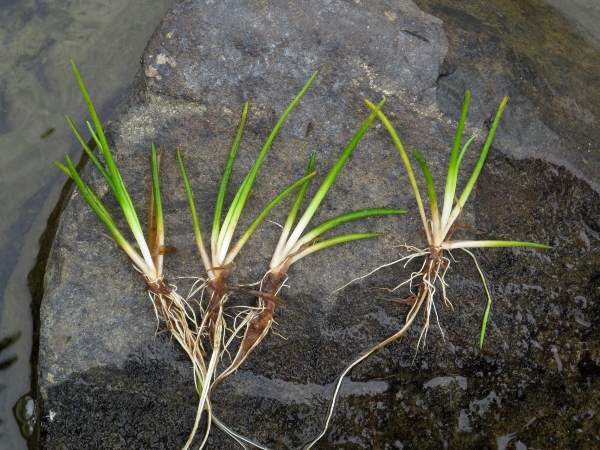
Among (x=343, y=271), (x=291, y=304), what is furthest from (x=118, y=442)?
(x=343, y=271)

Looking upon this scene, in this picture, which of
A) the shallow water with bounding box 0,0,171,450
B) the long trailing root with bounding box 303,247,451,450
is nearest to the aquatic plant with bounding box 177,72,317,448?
the long trailing root with bounding box 303,247,451,450

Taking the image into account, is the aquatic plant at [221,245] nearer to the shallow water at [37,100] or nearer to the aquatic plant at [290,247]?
the aquatic plant at [290,247]

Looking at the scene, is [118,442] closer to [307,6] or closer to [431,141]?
[431,141]

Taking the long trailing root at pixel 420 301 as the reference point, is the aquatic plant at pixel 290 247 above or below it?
above

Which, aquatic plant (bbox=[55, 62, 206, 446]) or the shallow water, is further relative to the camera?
the shallow water

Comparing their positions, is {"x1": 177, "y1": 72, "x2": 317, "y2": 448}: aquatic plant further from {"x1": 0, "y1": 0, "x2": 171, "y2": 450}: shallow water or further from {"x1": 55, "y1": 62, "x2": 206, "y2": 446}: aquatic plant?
{"x1": 0, "y1": 0, "x2": 171, "y2": 450}: shallow water

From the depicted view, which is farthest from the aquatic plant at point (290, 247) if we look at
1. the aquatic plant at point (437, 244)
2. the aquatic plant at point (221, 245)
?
the aquatic plant at point (437, 244)

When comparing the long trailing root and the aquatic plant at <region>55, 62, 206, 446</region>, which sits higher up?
the aquatic plant at <region>55, 62, 206, 446</region>
